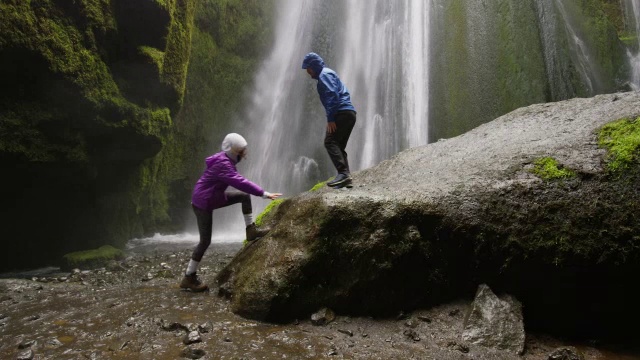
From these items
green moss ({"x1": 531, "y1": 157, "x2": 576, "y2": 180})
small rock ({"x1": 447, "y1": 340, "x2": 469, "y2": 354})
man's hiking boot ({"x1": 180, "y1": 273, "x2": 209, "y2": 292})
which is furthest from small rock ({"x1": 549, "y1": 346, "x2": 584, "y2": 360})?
man's hiking boot ({"x1": 180, "y1": 273, "x2": 209, "y2": 292})

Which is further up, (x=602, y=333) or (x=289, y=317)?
(x=289, y=317)

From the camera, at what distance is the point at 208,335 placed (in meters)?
3.48

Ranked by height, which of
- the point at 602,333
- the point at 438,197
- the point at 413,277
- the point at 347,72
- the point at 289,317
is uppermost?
the point at 347,72

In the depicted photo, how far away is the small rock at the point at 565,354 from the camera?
10.8ft

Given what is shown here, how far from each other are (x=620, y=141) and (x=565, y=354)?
2.23 meters

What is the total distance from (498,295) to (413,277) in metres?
0.87

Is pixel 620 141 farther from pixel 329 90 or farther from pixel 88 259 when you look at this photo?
pixel 88 259

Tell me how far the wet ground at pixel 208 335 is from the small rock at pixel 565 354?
14 centimetres

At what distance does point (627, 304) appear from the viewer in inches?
153

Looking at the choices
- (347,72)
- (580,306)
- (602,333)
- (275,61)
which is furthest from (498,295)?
(275,61)

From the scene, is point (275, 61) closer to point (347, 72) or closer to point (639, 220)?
point (347, 72)

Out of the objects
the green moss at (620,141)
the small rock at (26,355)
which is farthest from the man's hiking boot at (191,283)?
the green moss at (620,141)

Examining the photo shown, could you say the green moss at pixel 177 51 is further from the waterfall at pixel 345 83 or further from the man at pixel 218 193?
the man at pixel 218 193

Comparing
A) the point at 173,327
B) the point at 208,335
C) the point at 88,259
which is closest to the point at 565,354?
the point at 208,335
